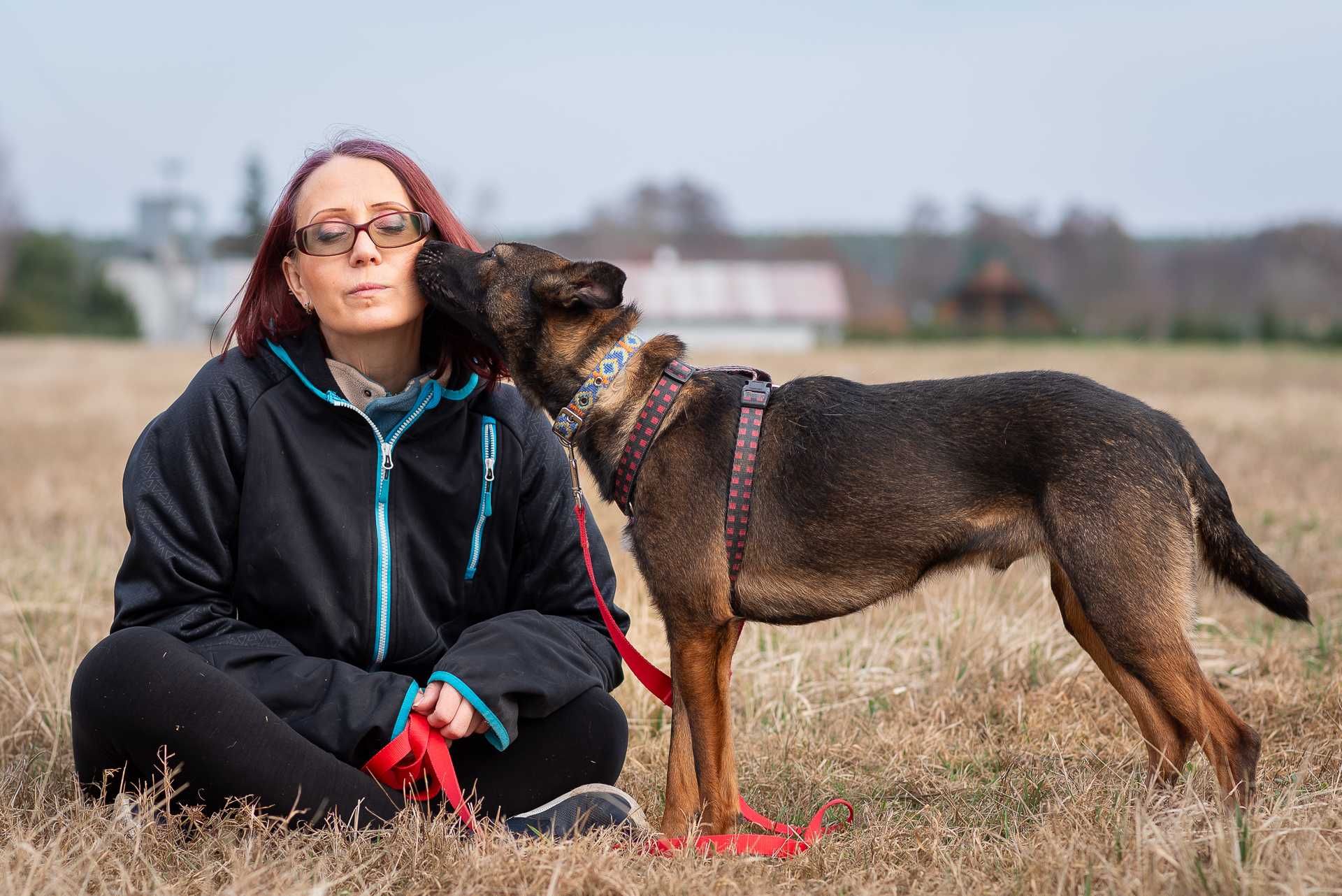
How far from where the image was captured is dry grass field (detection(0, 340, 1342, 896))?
9.53 ft

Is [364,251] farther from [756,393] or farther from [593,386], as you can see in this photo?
[756,393]

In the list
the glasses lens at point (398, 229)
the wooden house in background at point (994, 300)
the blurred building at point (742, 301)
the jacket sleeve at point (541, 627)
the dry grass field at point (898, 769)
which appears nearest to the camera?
the dry grass field at point (898, 769)

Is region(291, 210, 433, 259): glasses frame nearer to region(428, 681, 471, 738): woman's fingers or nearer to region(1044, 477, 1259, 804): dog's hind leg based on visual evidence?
region(428, 681, 471, 738): woman's fingers

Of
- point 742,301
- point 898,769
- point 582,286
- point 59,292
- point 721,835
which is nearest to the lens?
point 721,835

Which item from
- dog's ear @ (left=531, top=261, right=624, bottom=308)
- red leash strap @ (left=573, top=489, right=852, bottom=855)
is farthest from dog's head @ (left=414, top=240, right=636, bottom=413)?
red leash strap @ (left=573, top=489, right=852, bottom=855)

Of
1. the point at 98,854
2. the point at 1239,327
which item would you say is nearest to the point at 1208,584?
the point at 98,854

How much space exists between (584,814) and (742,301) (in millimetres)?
61961

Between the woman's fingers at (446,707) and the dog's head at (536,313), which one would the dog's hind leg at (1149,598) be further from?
the woman's fingers at (446,707)

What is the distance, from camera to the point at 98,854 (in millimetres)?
3035

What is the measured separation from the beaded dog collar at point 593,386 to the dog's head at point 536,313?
5 cm

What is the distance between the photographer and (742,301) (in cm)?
6462

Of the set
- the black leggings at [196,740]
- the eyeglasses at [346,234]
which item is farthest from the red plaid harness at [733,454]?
the black leggings at [196,740]

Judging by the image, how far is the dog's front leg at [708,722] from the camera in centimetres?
353

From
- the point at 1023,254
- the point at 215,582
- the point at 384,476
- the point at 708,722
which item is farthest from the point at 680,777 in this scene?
the point at 1023,254
